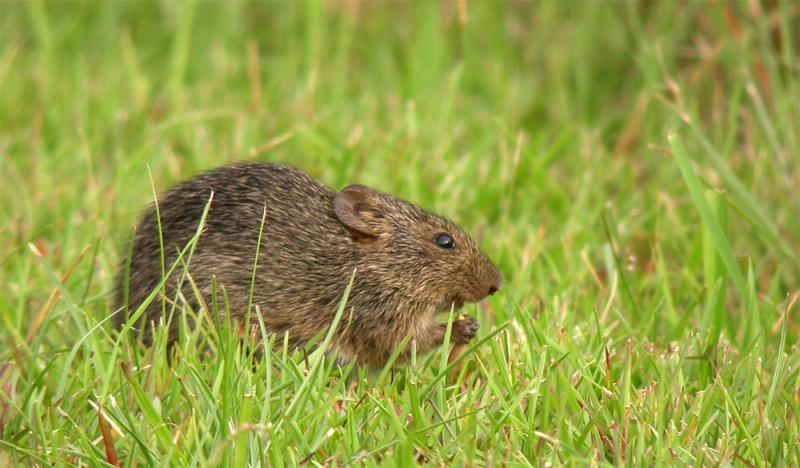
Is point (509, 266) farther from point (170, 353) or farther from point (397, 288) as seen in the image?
point (170, 353)

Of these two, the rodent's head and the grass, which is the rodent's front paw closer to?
the grass

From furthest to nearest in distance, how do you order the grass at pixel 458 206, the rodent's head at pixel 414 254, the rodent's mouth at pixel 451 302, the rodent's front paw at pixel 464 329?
the rodent's mouth at pixel 451 302
the rodent's head at pixel 414 254
the rodent's front paw at pixel 464 329
the grass at pixel 458 206

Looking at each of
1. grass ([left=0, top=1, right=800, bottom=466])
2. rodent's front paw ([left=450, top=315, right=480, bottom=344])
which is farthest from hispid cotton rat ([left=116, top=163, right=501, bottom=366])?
grass ([left=0, top=1, right=800, bottom=466])

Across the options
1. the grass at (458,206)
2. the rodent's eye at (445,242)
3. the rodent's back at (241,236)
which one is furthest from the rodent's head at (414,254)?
the grass at (458,206)

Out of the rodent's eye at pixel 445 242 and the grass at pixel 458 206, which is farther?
the rodent's eye at pixel 445 242

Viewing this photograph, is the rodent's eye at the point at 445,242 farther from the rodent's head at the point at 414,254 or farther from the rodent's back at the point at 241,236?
the rodent's back at the point at 241,236

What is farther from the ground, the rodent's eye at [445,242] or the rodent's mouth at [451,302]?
the rodent's eye at [445,242]

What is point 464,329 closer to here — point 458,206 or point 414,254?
point 414,254
